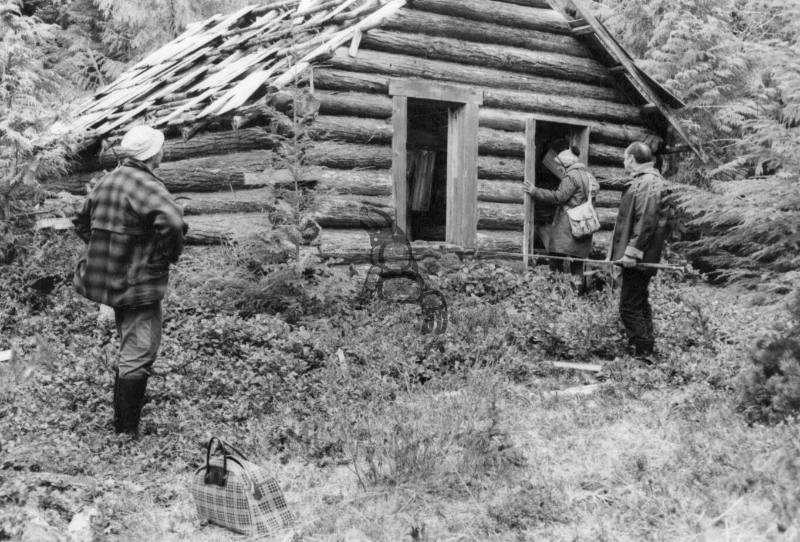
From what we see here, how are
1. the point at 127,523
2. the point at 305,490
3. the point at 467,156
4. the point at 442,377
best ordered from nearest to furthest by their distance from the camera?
the point at 127,523 → the point at 305,490 → the point at 442,377 → the point at 467,156

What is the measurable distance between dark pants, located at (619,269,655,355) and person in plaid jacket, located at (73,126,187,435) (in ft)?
13.9

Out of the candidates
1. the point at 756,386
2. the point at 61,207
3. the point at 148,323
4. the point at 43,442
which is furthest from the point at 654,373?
the point at 61,207

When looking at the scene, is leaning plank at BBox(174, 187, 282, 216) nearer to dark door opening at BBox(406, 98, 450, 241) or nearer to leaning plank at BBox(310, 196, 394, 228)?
leaning plank at BBox(310, 196, 394, 228)

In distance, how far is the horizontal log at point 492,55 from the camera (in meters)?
10.8

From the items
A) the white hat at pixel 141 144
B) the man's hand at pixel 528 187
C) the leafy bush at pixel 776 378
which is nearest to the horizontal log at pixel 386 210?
the man's hand at pixel 528 187

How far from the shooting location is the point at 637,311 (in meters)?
7.98

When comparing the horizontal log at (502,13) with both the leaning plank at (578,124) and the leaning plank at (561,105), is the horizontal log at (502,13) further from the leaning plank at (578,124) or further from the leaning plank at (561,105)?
the leaning plank at (578,124)

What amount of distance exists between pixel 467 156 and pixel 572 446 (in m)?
6.56

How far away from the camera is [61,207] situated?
11.8m

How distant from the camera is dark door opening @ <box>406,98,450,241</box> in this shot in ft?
49.3

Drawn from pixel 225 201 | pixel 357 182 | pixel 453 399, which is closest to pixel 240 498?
pixel 453 399

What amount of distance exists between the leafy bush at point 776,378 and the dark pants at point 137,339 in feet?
13.0

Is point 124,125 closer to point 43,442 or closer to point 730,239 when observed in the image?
point 43,442

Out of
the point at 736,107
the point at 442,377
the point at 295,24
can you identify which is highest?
the point at 295,24
